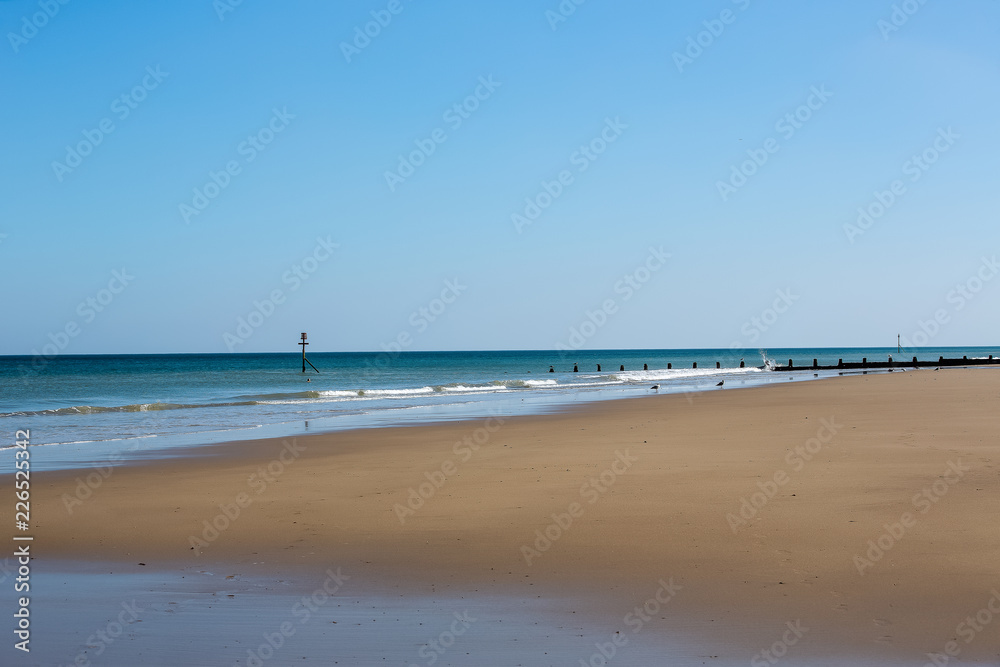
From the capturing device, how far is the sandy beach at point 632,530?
218 inches

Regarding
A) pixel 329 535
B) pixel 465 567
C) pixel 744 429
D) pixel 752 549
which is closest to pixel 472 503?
pixel 329 535

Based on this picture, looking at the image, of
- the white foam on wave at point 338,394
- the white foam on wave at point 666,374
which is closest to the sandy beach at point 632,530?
the white foam on wave at point 338,394

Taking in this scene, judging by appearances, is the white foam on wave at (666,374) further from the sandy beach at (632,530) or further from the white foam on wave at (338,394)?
the sandy beach at (632,530)

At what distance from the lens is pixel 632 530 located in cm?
811

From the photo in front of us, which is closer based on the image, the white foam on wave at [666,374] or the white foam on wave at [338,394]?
the white foam on wave at [338,394]

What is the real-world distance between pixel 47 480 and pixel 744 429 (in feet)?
43.2

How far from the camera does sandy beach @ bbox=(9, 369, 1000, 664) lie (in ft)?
18.2

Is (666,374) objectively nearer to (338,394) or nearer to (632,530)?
(338,394)

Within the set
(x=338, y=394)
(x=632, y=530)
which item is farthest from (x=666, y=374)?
(x=632, y=530)

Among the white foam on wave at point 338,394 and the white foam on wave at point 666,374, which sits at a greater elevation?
the white foam on wave at point 666,374

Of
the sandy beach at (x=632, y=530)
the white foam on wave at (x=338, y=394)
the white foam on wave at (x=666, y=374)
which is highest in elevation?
the white foam on wave at (x=666, y=374)

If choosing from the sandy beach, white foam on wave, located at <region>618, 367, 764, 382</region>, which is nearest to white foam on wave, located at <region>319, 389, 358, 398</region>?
white foam on wave, located at <region>618, 367, 764, 382</region>

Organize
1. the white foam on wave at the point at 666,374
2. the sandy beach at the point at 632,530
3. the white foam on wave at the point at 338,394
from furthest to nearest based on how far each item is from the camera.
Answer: the white foam on wave at the point at 666,374
the white foam on wave at the point at 338,394
the sandy beach at the point at 632,530

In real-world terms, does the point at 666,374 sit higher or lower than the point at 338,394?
higher
